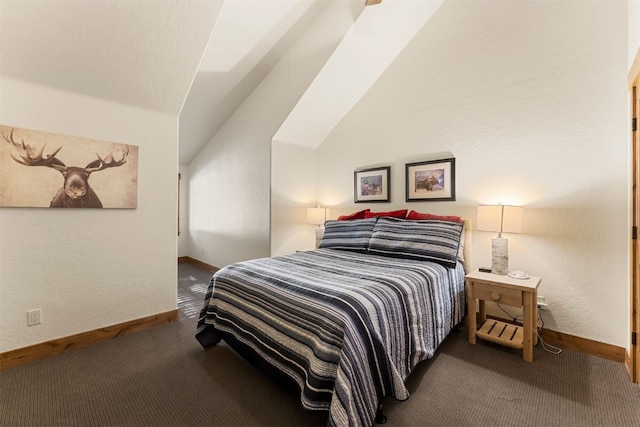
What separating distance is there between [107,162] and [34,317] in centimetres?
129

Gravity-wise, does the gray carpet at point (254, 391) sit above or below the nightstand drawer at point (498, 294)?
below

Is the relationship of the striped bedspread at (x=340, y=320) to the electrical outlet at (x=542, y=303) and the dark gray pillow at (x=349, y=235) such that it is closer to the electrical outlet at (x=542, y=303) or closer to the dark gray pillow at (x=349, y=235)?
the dark gray pillow at (x=349, y=235)

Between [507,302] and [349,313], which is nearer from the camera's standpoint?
[349,313]

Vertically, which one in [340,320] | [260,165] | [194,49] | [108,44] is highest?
[194,49]

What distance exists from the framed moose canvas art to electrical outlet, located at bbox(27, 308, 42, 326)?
0.80m

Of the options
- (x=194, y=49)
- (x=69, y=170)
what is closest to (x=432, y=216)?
(x=194, y=49)

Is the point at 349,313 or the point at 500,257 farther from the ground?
the point at 500,257

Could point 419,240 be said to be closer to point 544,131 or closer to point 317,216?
point 544,131

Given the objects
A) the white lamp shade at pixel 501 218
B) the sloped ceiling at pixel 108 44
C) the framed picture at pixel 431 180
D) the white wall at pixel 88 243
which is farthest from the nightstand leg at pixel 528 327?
the sloped ceiling at pixel 108 44

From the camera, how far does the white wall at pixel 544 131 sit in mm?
2094

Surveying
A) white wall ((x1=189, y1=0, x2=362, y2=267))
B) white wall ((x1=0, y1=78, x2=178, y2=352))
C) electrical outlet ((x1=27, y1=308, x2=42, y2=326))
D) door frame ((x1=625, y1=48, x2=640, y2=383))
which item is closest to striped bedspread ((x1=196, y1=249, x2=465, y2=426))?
white wall ((x1=0, y1=78, x2=178, y2=352))

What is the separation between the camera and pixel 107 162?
237 cm

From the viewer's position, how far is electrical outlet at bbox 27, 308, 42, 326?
2.04 m

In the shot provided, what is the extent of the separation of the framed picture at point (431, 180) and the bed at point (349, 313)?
439 millimetres
